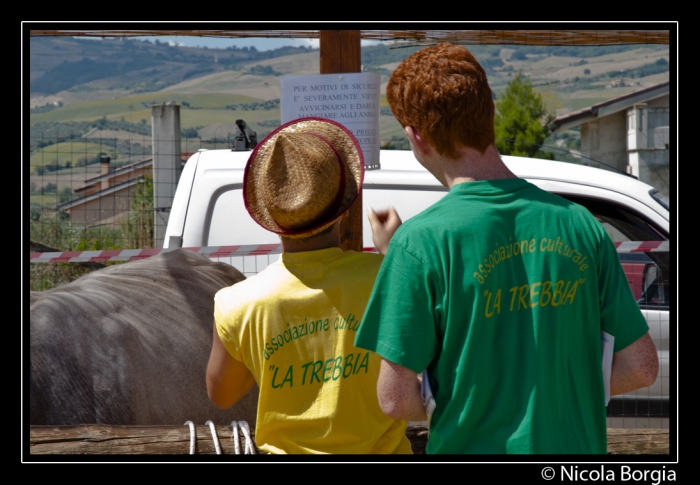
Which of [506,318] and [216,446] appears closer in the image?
[506,318]

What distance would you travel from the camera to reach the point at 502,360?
1.55 metres

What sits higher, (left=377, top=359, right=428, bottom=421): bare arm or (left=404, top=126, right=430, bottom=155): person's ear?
(left=404, top=126, right=430, bottom=155): person's ear

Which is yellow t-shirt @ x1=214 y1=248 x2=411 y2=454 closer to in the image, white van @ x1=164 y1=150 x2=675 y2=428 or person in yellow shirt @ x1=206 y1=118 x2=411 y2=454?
person in yellow shirt @ x1=206 y1=118 x2=411 y2=454

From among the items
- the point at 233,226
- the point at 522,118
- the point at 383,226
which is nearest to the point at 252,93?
the point at 522,118

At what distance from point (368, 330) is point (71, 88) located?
162 meters

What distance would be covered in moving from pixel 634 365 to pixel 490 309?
0.38 m

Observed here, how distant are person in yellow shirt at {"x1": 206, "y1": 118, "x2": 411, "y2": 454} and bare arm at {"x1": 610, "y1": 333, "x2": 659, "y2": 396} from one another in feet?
1.90

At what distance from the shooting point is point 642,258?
508cm

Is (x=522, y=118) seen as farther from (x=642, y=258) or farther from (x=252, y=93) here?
(x=252, y=93)

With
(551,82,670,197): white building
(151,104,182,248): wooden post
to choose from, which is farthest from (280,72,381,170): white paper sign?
(551,82,670,197): white building

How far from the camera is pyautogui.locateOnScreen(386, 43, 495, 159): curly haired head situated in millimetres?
1602
